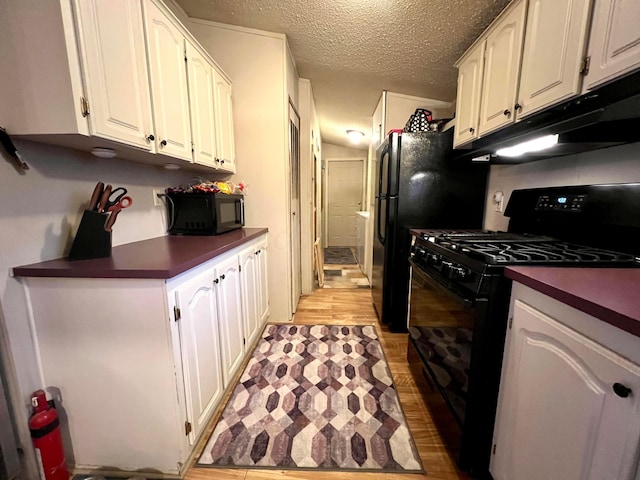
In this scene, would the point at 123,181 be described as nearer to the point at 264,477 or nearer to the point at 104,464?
the point at 104,464

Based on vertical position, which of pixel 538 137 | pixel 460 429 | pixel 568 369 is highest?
pixel 538 137

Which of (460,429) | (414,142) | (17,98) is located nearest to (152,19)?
(17,98)

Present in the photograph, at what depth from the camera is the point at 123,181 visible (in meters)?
1.52

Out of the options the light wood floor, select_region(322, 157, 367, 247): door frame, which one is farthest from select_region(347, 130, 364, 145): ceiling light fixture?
the light wood floor

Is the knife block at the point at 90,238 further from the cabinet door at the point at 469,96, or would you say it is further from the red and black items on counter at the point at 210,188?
the cabinet door at the point at 469,96

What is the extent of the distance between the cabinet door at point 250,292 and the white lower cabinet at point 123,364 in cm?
64

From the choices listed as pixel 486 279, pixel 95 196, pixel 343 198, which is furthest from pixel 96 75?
pixel 343 198

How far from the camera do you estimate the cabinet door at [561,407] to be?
0.58m

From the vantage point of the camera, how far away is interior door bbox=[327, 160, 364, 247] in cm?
625

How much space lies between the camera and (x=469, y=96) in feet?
5.78

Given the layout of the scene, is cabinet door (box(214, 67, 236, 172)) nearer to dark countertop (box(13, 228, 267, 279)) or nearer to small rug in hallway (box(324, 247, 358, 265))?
dark countertop (box(13, 228, 267, 279))

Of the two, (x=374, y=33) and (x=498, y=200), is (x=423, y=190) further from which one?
(x=374, y=33)

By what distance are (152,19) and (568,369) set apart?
2.13 meters

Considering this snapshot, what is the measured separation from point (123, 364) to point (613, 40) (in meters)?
2.15
